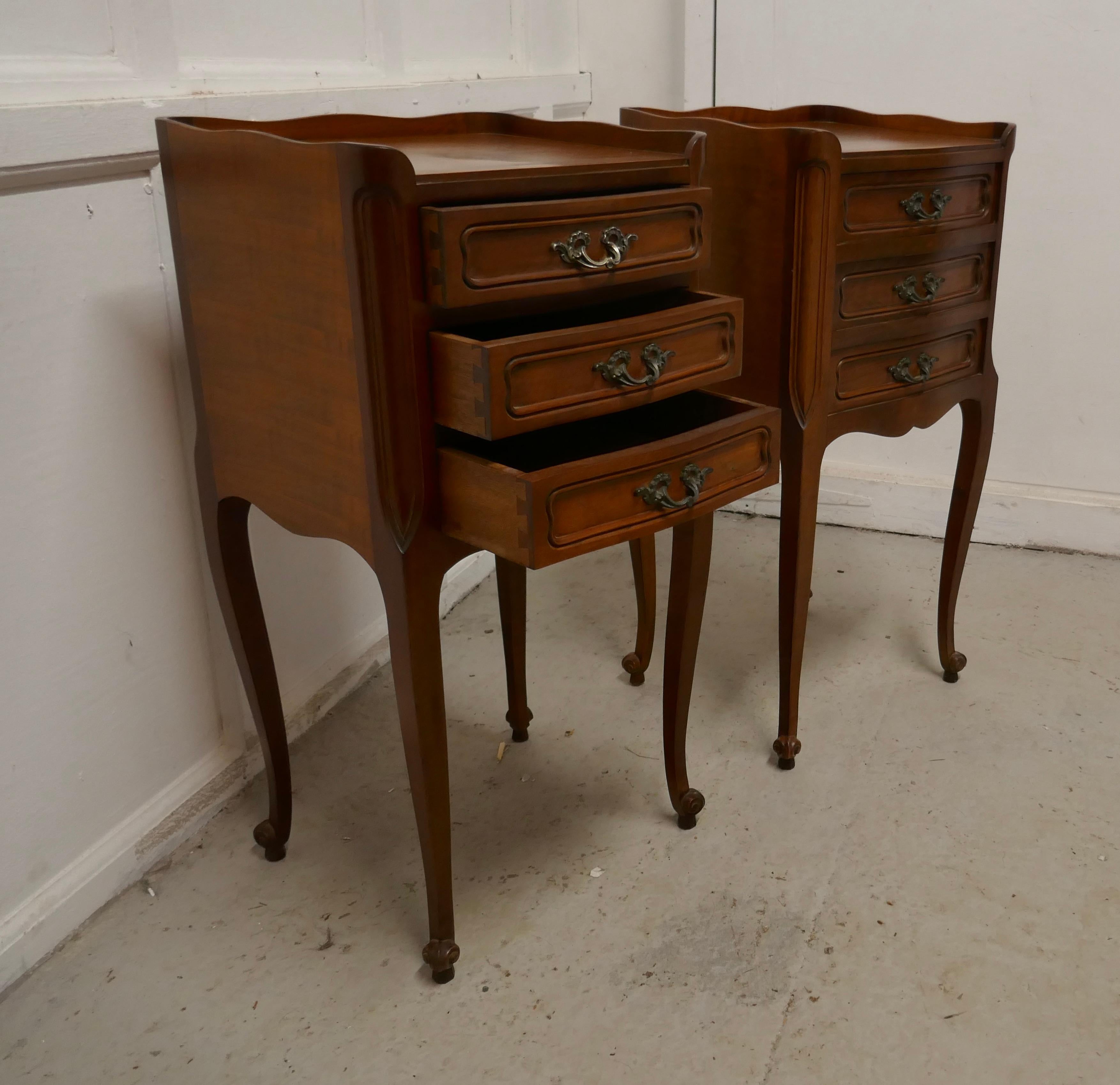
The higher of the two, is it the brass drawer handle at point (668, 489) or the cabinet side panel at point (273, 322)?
the cabinet side panel at point (273, 322)

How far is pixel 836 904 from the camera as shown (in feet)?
4.82

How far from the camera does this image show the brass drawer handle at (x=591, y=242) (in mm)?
1173

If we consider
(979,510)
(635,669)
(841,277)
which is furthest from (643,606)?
(979,510)

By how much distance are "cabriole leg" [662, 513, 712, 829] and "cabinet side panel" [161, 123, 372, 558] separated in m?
0.44

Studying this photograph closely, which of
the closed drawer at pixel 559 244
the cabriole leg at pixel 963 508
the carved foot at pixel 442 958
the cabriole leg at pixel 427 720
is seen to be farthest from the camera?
the cabriole leg at pixel 963 508

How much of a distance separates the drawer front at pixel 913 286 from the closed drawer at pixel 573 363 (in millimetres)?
343

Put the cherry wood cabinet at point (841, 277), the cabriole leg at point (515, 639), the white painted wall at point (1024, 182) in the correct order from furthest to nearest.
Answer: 1. the white painted wall at point (1024, 182)
2. the cabriole leg at point (515, 639)
3. the cherry wood cabinet at point (841, 277)

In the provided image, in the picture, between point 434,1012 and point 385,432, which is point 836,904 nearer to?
point 434,1012

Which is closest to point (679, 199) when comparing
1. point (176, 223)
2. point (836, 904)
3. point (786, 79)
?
point (176, 223)

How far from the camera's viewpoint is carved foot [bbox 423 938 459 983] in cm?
134

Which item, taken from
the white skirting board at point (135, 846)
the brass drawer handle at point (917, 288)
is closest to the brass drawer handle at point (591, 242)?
the brass drawer handle at point (917, 288)

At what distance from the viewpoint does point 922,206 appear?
1.62 m

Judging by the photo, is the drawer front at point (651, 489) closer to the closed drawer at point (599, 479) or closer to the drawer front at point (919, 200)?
the closed drawer at point (599, 479)

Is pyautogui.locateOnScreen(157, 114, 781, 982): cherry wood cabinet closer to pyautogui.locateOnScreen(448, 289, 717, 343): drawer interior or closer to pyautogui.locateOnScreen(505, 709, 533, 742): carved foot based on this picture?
pyautogui.locateOnScreen(448, 289, 717, 343): drawer interior
